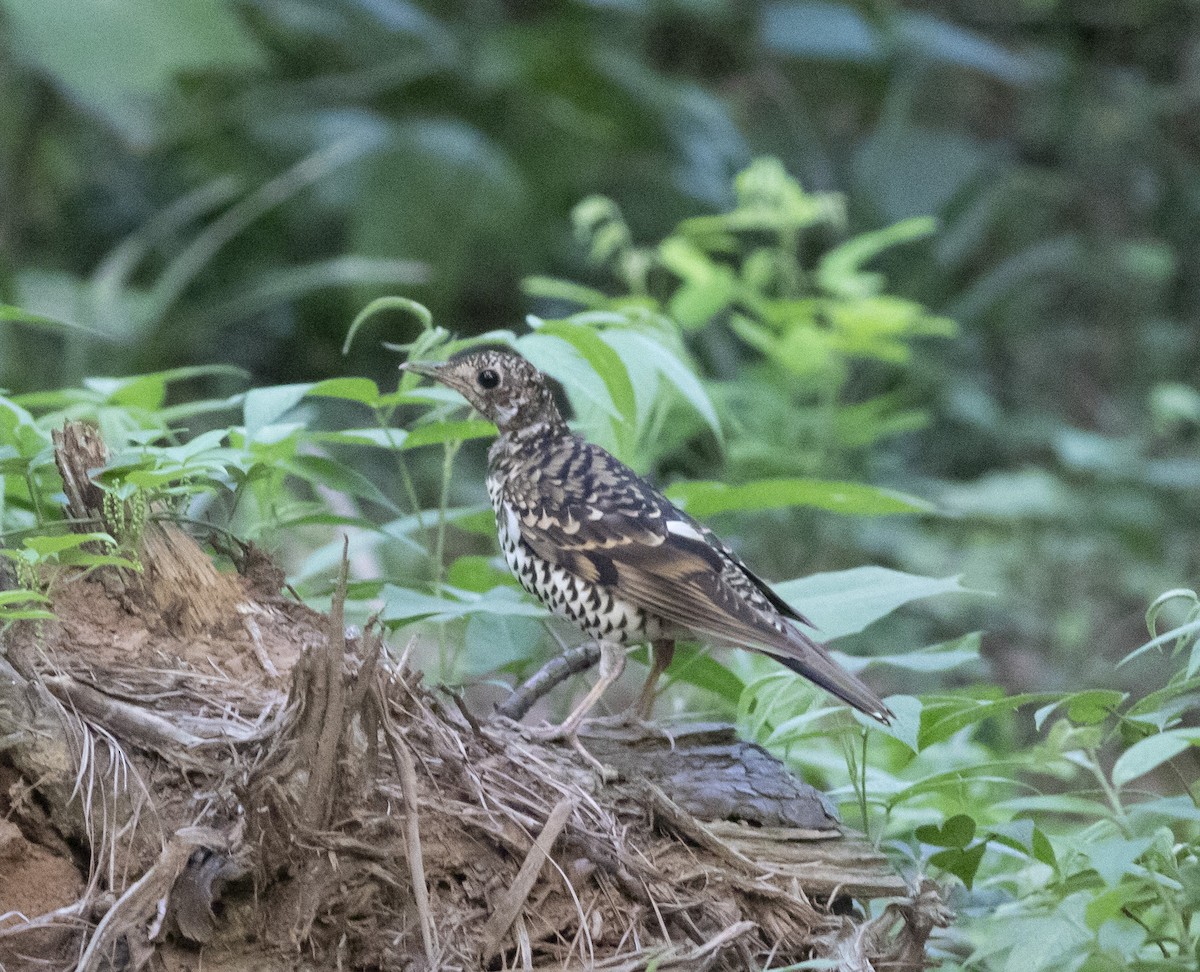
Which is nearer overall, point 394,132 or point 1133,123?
point 394,132

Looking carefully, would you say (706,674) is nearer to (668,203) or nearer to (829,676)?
(829,676)

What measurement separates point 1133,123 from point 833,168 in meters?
2.16

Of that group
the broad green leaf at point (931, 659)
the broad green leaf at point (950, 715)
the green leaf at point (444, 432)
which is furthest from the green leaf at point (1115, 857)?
the green leaf at point (444, 432)

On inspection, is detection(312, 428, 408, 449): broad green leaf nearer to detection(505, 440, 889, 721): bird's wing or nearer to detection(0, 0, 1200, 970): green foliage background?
detection(505, 440, 889, 721): bird's wing

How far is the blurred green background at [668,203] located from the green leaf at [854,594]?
242cm

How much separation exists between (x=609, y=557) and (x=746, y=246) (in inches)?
195

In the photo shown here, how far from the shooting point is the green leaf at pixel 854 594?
2.14 m

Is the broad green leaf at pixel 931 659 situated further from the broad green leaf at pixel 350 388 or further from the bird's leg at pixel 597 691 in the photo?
the broad green leaf at pixel 350 388

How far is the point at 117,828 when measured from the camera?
5.63ft

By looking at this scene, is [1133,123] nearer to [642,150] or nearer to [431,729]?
[642,150]

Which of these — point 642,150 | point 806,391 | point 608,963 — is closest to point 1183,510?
point 806,391

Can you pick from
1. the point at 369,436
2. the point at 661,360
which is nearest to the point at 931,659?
the point at 661,360

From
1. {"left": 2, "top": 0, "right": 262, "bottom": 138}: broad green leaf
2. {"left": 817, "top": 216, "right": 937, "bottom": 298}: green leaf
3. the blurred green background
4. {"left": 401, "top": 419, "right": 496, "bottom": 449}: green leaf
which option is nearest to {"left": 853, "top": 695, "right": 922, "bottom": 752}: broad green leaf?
{"left": 401, "top": 419, "right": 496, "bottom": 449}: green leaf

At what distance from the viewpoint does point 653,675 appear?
7.57 ft
